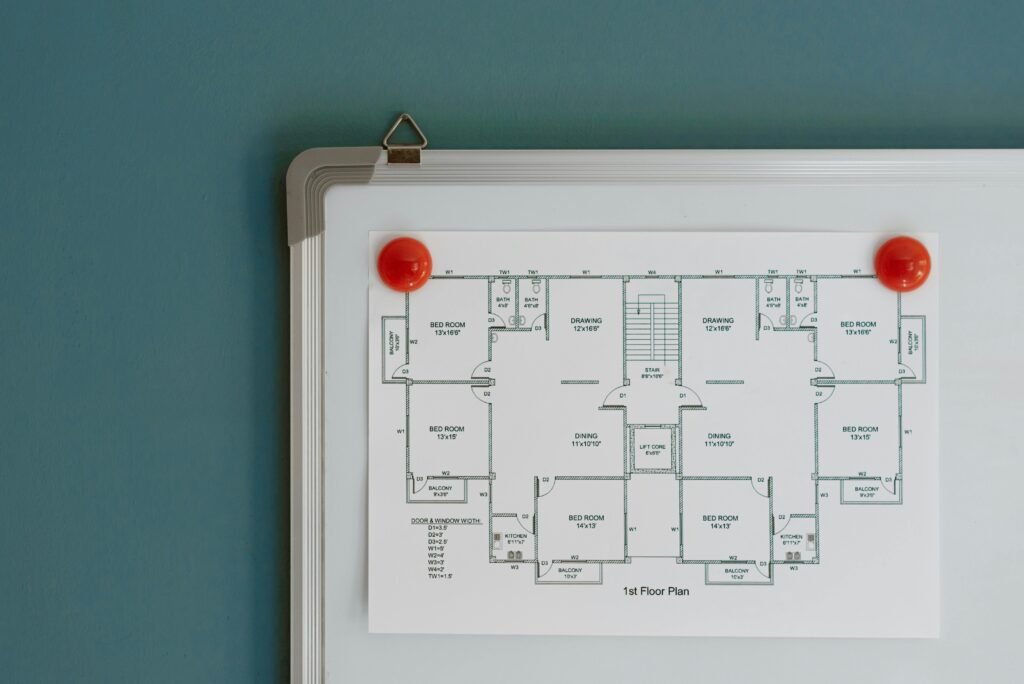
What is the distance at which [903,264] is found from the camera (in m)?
0.73

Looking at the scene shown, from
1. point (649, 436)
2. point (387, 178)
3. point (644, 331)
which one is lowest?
point (649, 436)

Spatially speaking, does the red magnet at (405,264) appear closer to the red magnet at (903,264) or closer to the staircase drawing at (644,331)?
the staircase drawing at (644,331)

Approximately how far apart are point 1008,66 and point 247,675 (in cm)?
100

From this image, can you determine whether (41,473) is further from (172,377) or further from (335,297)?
(335,297)

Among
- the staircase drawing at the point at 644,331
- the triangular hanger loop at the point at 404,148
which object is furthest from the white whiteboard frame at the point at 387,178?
the staircase drawing at the point at 644,331

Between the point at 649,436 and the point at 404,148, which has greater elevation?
the point at 404,148

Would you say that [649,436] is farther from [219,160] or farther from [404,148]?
[219,160]

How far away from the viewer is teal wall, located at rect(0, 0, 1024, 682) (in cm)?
76

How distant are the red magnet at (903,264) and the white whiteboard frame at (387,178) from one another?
6cm

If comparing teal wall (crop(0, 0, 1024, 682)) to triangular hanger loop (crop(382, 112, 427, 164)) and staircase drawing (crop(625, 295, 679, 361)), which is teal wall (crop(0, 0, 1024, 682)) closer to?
triangular hanger loop (crop(382, 112, 427, 164))

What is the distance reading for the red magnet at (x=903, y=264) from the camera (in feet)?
2.38

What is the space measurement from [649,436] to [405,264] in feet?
0.97

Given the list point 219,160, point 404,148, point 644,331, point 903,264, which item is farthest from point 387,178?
point 903,264

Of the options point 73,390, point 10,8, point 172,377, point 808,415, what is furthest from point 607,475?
point 10,8
